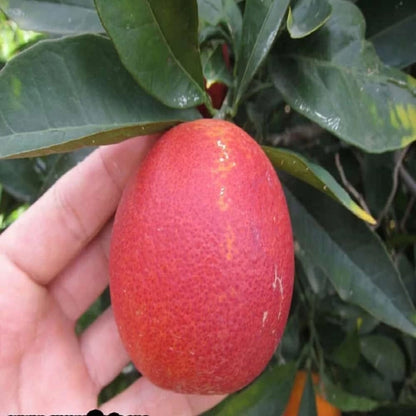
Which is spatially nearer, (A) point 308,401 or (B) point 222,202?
(B) point 222,202

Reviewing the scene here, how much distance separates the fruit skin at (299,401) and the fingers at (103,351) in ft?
1.02

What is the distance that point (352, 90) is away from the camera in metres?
0.65

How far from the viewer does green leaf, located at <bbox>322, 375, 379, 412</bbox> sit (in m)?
0.88

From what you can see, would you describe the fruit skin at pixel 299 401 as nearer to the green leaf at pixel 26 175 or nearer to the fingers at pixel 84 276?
the fingers at pixel 84 276

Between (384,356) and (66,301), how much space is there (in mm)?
596

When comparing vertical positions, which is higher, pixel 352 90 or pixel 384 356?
pixel 352 90

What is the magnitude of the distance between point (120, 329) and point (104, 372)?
37cm

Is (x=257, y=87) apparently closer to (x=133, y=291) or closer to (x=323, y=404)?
(x=133, y=291)

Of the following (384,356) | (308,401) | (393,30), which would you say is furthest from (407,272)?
(393,30)

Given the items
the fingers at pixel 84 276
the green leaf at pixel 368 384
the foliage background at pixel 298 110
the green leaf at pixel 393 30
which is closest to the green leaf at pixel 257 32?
the foliage background at pixel 298 110

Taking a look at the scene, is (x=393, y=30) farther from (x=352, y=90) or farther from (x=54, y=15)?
(x=54, y=15)

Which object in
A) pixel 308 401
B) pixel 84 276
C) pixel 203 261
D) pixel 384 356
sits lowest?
pixel 384 356

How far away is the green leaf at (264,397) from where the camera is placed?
2.76 feet

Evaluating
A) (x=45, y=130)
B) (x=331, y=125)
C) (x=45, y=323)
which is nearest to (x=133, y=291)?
(x=45, y=130)
